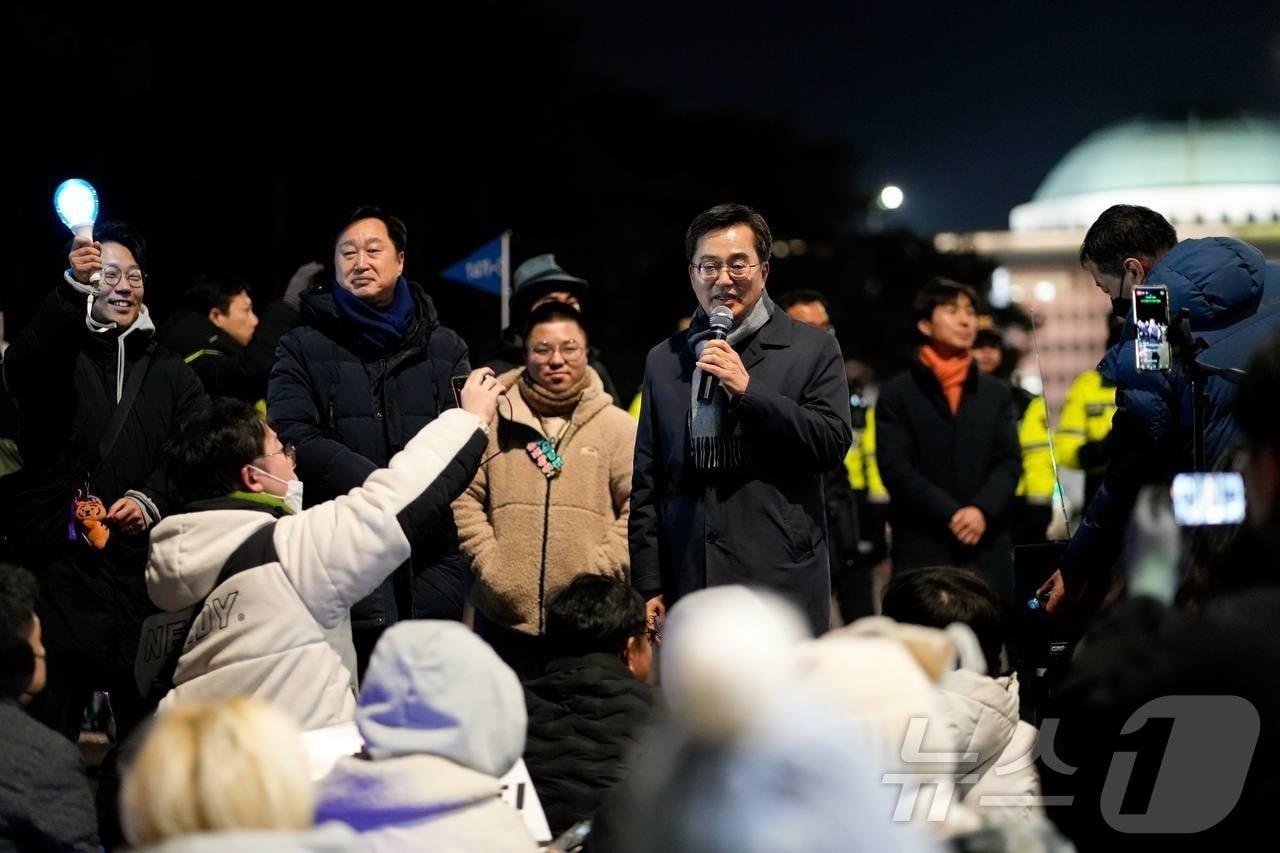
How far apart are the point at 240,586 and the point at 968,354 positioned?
5664mm

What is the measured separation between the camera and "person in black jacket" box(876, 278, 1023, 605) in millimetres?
9656

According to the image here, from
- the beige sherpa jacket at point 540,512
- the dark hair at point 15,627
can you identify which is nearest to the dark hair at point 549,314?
the beige sherpa jacket at point 540,512

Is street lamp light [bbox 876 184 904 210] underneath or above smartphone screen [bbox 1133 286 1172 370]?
above

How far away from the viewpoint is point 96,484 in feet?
22.6

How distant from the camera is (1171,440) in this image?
602 centimetres

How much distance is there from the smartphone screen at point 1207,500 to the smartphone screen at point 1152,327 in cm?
141

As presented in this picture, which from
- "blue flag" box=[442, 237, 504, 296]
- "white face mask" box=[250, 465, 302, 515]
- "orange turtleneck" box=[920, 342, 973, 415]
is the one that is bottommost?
"white face mask" box=[250, 465, 302, 515]

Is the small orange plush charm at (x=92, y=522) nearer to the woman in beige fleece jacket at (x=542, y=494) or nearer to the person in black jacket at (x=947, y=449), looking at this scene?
the woman in beige fleece jacket at (x=542, y=494)

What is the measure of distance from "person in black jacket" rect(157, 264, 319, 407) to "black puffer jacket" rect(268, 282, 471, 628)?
1753 mm

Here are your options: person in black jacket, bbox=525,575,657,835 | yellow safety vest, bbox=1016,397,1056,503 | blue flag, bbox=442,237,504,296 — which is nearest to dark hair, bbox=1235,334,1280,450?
person in black jacket, bbox=525,575,657,835

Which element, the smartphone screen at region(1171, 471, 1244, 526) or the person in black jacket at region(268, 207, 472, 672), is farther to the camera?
the person in black jacket at region(268, 207, 472, 672)
